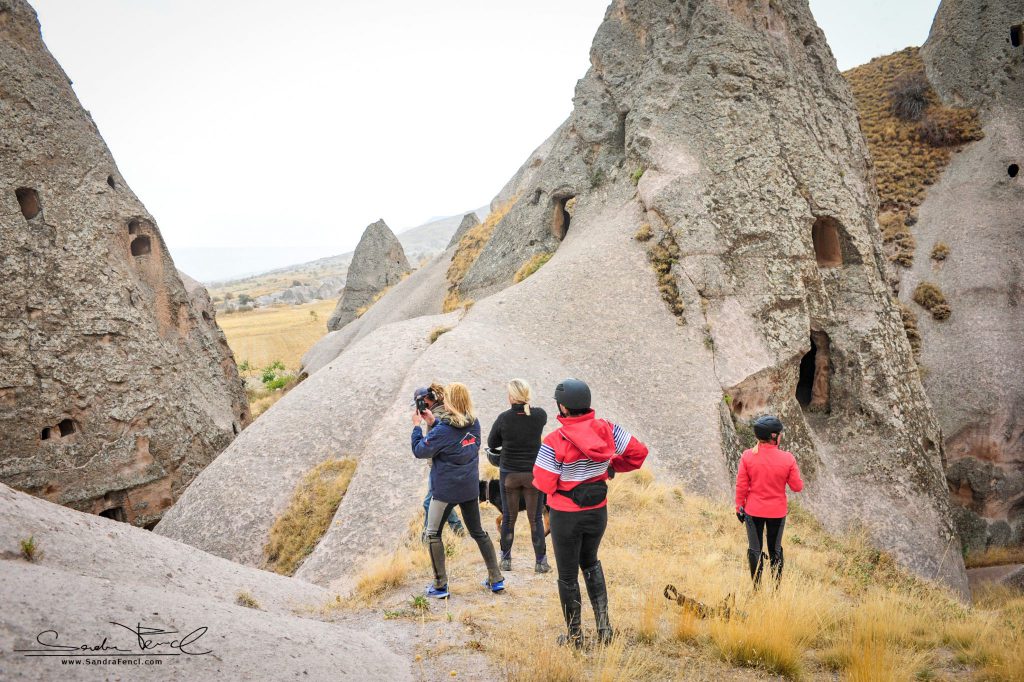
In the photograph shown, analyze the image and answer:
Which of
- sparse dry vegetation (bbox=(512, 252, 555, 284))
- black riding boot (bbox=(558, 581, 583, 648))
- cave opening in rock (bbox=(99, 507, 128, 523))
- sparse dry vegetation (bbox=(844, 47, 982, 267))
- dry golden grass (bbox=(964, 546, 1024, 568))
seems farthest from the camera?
sparse dry vegetation (bbox=(844, 47, 982, 267))

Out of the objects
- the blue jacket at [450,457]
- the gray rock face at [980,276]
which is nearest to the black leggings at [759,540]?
the blue jacket at [450,457]

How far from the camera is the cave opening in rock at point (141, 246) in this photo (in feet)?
51.5

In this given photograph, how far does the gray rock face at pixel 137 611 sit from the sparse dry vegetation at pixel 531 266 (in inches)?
558

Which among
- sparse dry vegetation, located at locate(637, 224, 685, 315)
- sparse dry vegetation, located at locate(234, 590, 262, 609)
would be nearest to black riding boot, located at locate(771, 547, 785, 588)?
sparse dry vegetation, located at locate(234, 590, 262, 609)

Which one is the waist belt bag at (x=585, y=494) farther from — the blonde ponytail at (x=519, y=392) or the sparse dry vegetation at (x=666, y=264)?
the sparse dry vegetation at (x=666, y=264)

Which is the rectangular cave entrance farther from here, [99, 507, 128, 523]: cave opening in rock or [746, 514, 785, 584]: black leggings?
[99, 507, 128, 523]: cave opening in rock

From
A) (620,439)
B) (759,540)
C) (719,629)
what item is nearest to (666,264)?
(759,540)

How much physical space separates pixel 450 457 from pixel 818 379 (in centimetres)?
1220

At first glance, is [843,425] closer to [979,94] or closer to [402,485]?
[402,485]

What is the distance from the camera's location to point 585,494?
13.6 ft

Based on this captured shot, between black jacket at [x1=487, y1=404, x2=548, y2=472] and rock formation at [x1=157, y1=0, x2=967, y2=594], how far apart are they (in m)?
3.73

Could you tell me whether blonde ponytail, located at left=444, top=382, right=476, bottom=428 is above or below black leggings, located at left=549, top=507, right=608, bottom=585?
above

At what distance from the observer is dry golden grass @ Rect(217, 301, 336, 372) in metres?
42.9

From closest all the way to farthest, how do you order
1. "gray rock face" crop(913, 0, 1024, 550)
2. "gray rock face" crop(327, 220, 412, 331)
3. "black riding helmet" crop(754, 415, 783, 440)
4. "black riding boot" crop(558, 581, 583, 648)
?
"black riding boot" crop(558, 581, 583, 648) < "black riding helmet" crop(754, 415, 783, 440) < "gray rock face" crop(913, 0, 1024, 550) < "gray rock face" crop(327, 220, 412, 331)
